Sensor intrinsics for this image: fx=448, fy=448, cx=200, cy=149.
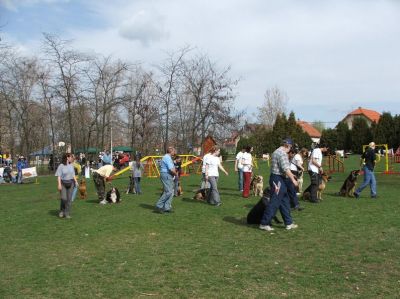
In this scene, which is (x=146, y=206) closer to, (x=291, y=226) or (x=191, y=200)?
(x=191, y=200)

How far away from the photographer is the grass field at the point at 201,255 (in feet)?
18.4

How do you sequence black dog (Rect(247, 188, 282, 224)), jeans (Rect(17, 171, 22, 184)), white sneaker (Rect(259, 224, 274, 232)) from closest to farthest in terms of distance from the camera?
white sneaker (Rect(259, 224, 274, 232)), black dog (Rect(247, 188, 282, 224)), jeans (Rect(17, 171, 22, 184))

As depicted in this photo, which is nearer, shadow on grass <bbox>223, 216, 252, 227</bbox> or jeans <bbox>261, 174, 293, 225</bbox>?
jeans <bbox>261, 174, 293, 225</bbox>

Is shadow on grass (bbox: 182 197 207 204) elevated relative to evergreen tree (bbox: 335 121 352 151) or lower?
lower

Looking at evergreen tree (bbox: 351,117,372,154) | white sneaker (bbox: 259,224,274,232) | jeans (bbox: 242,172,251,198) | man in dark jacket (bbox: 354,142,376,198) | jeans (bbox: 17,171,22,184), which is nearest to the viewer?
white sneaker (bbox: 259,224,274,232)

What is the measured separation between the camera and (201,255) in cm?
732

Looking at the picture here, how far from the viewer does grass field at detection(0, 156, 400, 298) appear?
562 centimetres

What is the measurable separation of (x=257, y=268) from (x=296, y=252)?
1.15 m

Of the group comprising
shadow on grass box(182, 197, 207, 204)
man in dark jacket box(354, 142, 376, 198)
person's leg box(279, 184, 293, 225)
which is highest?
man in dark jacket box(354, 142, 376, 198)

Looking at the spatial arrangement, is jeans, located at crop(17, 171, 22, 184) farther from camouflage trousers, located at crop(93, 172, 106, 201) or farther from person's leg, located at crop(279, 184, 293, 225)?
person's leg, located at crop(279, 184, 293, 225)

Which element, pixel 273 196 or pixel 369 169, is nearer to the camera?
pixel 273 196

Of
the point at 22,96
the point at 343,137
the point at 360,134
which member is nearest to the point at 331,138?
the point at 343,137

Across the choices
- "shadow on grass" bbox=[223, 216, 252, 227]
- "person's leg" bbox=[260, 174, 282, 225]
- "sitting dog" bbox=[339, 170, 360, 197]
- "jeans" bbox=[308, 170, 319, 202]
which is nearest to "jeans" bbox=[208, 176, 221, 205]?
"shadow on grass" bbox=[223, 216, 252, 227]

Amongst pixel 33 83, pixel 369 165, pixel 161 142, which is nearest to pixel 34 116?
pixel 33 83
